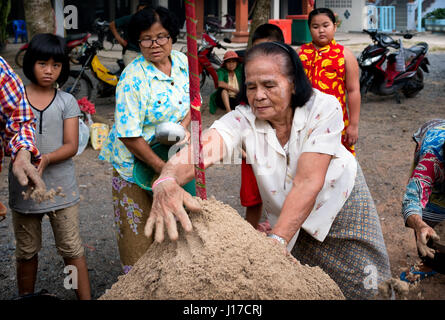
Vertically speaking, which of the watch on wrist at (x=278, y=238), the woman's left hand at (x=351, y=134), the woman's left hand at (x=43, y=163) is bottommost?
the watch on wrist at (x=278, y=238)

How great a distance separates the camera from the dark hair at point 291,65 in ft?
6.45

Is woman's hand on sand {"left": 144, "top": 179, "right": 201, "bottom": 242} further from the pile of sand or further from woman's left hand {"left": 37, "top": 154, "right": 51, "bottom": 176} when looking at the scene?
woman's left hand {"left": 37, "top": 154, "right": 51, "bottom": 176}

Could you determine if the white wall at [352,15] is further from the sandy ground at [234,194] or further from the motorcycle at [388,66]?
the sandy ground at [234,194]

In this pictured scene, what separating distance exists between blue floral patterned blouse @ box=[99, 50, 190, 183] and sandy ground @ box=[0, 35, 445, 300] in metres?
1.07

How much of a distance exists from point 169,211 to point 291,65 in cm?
83

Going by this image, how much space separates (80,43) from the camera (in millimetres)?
7512

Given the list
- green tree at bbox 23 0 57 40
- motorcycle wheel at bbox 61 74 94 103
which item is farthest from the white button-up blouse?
motorcycle wheel at bbox 61 74 94 103

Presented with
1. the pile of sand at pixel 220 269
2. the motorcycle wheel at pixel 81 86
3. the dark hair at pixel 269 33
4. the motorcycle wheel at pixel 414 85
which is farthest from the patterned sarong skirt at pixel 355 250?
the motorcycle wheel at pixel 414 85

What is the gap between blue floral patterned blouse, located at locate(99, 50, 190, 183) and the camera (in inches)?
101

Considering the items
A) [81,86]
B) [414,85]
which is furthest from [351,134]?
[414,85]

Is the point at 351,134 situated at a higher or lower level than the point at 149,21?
lower

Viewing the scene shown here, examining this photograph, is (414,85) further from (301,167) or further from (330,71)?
(301,167)

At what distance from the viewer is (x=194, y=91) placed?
5.13ft

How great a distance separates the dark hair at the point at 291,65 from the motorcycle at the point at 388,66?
22.3ft
